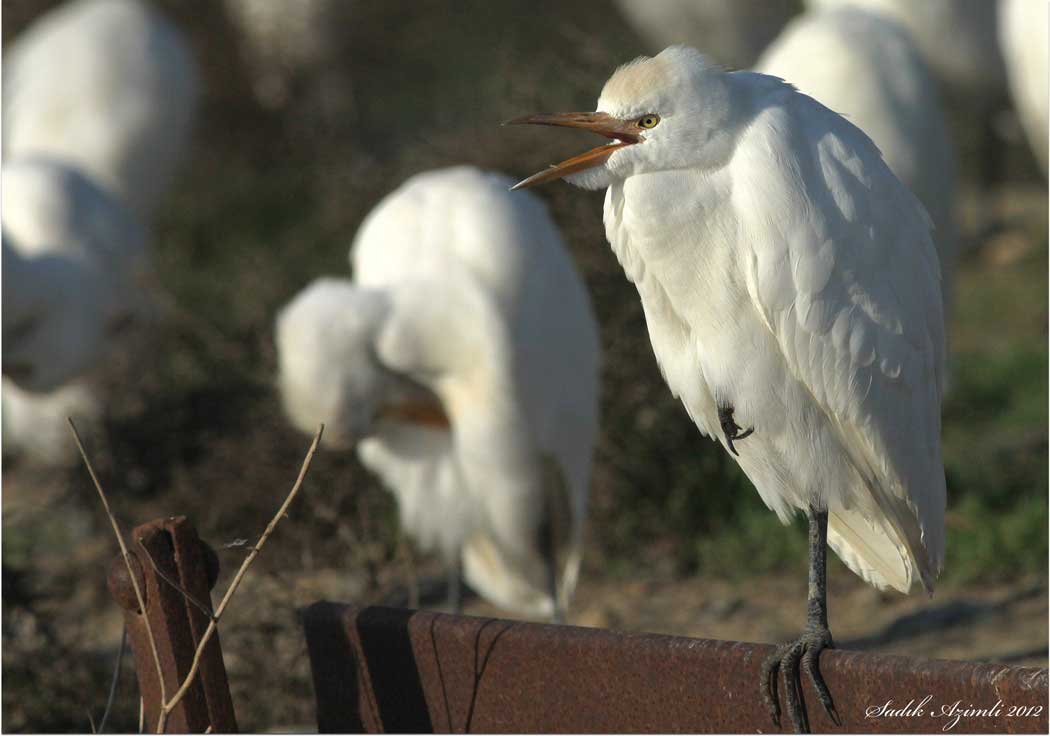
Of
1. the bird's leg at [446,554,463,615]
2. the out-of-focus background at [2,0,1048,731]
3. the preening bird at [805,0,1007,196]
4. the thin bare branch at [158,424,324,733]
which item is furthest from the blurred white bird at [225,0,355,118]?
the thin bare branch at [158,424,324,733]

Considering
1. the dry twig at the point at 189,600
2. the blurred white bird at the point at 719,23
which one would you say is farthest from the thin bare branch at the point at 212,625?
the blurred white bird at the point at 719,23

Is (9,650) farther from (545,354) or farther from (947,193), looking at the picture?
(947,193)

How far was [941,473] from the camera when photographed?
244cm

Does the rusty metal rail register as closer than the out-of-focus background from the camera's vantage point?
Yes

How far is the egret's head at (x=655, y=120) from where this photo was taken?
2.11 metres

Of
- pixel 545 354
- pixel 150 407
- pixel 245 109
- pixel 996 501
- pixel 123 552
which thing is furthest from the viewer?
pixel 245 109

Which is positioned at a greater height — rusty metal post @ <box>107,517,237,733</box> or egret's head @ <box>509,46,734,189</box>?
egret's head @ <box>509,46,734,189</box>

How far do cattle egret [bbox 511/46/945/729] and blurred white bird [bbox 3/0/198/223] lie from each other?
5.01m

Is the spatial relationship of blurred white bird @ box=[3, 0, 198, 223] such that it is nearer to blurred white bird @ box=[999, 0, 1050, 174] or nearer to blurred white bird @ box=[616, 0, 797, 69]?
blurred white bird @ box=[616, 0, 797, 69]

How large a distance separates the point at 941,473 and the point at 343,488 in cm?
200

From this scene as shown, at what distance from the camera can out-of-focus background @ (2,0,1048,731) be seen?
3.48 meters

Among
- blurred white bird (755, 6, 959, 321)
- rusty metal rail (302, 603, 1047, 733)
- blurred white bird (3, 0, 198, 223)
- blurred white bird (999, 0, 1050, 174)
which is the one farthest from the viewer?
blurred white bird (3, 0, 198, 223)

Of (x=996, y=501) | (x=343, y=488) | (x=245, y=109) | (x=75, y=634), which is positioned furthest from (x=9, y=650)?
(x=245, y=109)

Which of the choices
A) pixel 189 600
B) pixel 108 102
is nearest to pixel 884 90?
pixel 189 600
